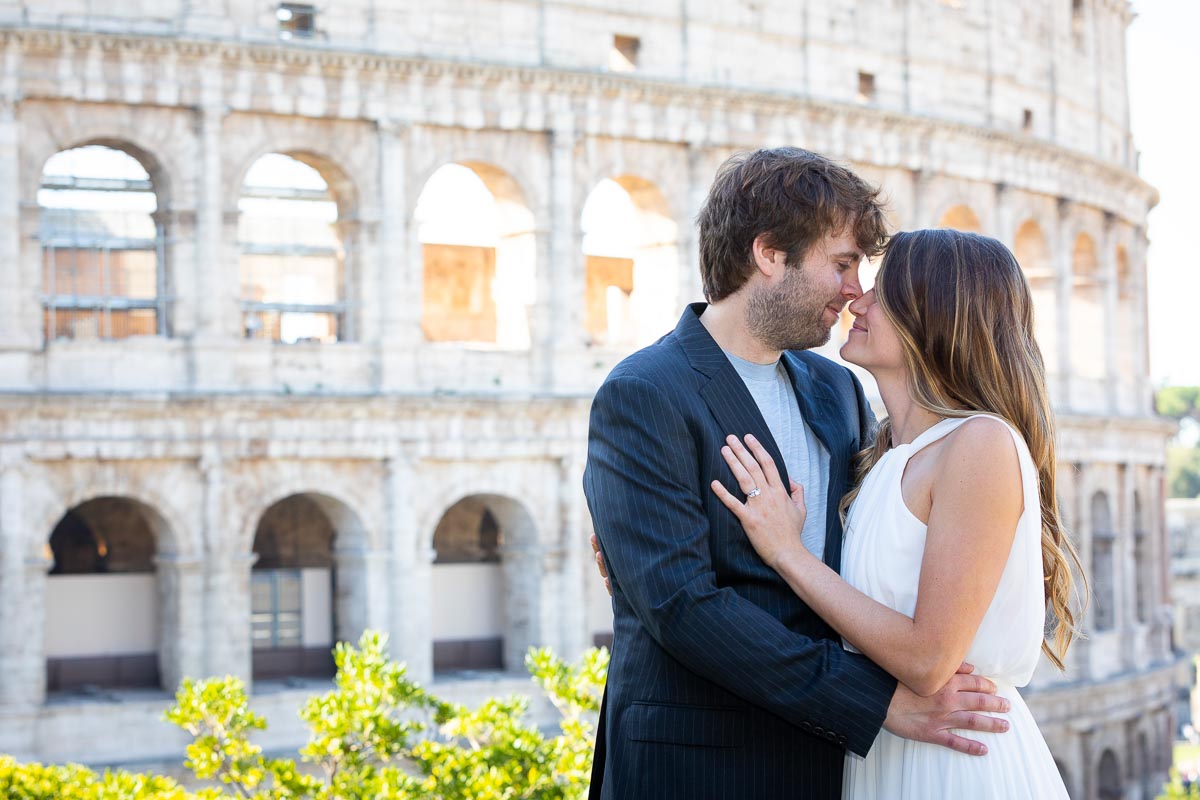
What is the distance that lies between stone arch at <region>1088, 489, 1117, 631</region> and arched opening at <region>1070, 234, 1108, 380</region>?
2.46 m

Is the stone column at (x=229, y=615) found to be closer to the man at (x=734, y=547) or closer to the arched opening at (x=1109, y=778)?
the arched opening at (x=1109, y=778)

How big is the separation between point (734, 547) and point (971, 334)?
2.71 feet

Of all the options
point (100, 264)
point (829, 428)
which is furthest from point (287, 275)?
point (829, 428)

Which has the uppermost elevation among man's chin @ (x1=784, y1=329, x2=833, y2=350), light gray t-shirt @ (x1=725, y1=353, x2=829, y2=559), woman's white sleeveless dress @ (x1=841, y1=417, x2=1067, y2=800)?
man's chin @ (x1=784, y1=329, x2=833, y2=350)

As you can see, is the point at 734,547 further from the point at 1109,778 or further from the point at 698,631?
the point at 1109,778

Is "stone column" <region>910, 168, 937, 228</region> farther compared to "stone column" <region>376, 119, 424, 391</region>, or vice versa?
"stone column" <region>910, 168, 937, 228</region>

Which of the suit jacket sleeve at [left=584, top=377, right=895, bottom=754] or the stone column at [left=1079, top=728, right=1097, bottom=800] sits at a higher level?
the suit jacket sleeve at [left=584, top=377, right=895, bottom=754]

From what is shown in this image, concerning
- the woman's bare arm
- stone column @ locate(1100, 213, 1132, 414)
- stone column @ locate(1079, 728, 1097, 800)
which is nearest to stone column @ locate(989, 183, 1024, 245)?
stone column @ locate(1100, 213, 1132, 414)

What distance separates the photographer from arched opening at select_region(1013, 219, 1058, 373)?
29969mm

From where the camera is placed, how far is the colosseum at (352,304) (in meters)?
20.7

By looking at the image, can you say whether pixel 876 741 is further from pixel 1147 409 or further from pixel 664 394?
pixel 1147 409

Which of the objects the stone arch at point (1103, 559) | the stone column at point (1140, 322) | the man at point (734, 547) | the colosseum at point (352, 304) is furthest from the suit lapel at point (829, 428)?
the stone column at point (1140, 322)

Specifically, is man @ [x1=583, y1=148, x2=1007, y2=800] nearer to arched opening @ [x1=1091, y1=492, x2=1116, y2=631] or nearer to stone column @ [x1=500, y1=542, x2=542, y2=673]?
stone column @ [x1=500, y1=542, x2=542, y2=673]

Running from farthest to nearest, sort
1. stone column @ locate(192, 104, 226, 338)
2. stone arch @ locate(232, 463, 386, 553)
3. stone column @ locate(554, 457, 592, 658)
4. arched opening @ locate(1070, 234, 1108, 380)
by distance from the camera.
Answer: arched opening @ locate(1070, 234, 1108, 380), stone column @ locate(554, 457, 592, 658), stone arch @ locate(232, 463, 386, 553), stone column @ locate(192, 104, 226, 338)
